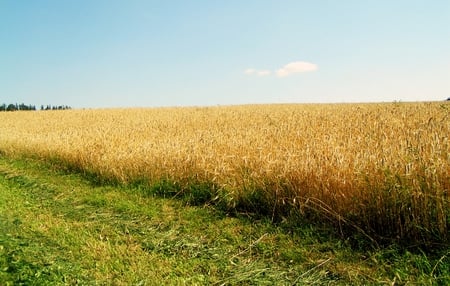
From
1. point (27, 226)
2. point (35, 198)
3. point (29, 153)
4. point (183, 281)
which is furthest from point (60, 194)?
point (29, 153)

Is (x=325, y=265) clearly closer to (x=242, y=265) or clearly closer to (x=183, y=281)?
(x=242, y=265)

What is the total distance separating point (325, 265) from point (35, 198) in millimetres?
6043

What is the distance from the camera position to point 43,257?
4.11 meters

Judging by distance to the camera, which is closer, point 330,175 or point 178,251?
point 178,251

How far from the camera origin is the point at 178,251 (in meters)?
4.30

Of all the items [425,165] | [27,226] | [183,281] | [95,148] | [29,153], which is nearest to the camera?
[183,281]

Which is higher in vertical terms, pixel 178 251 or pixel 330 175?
pixel 330 175

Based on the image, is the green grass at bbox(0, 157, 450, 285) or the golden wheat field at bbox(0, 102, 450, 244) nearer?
the green grass at bbox(0, 157, 450, 285)

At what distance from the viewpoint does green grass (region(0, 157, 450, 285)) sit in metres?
3.59

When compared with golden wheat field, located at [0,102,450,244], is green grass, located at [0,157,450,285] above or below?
below

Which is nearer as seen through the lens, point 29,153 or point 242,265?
point 242,265

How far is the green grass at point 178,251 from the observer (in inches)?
141

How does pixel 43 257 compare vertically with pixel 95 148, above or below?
below

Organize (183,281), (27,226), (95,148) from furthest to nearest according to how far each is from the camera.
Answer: (95,148) → (27,226) → (183,281)
